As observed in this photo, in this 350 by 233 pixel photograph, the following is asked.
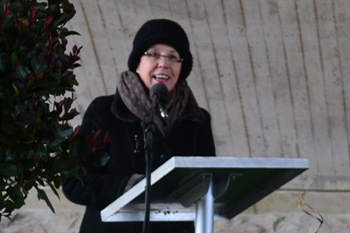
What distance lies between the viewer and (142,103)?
10.3 feet

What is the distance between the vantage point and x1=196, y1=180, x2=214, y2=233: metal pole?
7.83 feet

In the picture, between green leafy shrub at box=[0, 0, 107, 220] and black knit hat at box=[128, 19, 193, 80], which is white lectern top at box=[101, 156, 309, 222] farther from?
black knit hat at box=[128, 19, 193, 80]

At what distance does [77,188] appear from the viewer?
3.01m

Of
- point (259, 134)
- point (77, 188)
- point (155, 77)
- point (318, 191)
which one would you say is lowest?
point (318, 191)

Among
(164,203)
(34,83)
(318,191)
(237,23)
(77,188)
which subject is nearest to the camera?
(34,83)

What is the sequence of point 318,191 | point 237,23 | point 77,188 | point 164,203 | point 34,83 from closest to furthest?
point 34,83
point 164,203
point 77,188
point 237,23
point 318,191

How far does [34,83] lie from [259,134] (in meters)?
3.16

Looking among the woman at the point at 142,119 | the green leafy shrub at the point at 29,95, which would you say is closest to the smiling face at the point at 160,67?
the woman at the point at 142,119

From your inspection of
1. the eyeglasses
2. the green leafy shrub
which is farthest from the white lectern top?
the eyeglasses

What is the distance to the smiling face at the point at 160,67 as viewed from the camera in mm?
3135

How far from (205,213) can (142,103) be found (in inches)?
31.7

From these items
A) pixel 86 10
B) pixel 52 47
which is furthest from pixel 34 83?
pixel 86 10

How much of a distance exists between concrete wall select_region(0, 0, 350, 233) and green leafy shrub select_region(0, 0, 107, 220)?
2667mm

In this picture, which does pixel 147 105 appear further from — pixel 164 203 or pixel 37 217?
pixel 37 217
